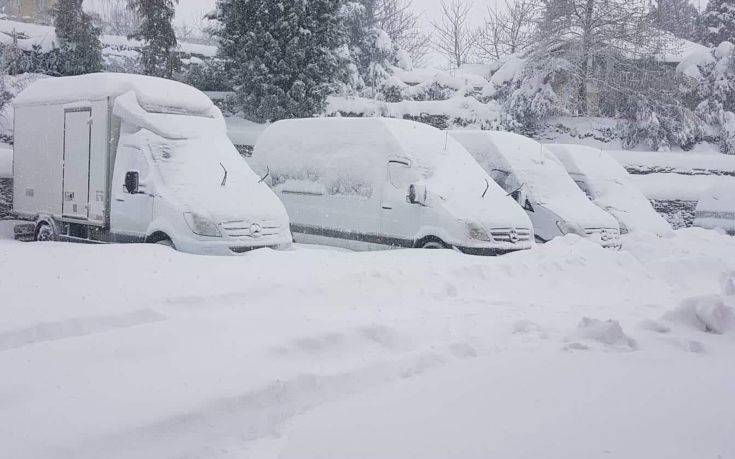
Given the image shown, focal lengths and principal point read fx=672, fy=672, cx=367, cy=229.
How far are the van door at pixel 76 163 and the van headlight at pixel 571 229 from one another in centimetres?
744

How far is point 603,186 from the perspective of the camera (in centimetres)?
1392

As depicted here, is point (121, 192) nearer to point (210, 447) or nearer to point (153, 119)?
point (153, 119)

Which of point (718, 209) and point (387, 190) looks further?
point (718, 209)

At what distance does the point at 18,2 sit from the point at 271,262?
5822cm

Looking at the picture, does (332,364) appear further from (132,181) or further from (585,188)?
(585,188)

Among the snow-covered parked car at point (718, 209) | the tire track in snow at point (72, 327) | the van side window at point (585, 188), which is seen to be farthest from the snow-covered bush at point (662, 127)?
the tire track in snow at point (72, 327)

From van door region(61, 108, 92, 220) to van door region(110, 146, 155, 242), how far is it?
746mm

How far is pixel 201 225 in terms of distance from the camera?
840 cm

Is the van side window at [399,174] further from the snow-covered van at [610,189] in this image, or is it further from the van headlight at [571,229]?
the snow-covered van at [610,189]

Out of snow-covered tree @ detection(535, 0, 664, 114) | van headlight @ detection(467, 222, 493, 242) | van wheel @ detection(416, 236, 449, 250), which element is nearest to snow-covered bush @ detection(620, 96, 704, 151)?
snow-covered tree @ detection(535, 0, 664, 114)

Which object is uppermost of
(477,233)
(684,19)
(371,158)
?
(684,19)

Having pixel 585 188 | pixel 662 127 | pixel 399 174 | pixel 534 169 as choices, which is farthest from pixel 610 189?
pixel 662 127

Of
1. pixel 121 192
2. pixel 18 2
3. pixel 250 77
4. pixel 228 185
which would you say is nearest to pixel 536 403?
pixel 228 185

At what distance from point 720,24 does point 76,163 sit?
3776 cm
